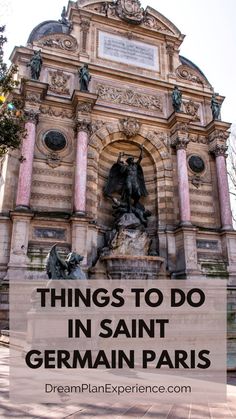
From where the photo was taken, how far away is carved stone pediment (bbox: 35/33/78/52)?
16531 millimetres

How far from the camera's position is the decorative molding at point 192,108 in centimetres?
1878

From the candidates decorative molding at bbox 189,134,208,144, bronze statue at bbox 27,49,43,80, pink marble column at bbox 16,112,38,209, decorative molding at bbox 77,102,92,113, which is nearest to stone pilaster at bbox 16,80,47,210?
pink marble column at bbox 16,112,38,209

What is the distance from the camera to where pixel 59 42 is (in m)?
16.9

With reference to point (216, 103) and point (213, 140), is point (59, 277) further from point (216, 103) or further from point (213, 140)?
point (216, 103)

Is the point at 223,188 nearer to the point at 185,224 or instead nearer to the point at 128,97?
the point at 185,224

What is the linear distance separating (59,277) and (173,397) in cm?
507

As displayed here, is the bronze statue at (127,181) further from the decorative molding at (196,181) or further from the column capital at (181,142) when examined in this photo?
the decorative molding at (196,181)

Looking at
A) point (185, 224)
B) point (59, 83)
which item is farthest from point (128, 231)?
point (59, 83)

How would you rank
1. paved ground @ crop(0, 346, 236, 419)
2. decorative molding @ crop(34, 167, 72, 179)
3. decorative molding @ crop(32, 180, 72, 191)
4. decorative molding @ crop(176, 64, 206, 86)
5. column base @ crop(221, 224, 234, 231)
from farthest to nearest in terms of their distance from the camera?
decorative molding @ crop(176, 64, 206, 86) < column base @ crop(221, 224, 234, 231) < decorative molding @ crop(34, 167, 72, 179) < decorative molding @ crop(32, 180, 72, 191) < paved ground @ crop(0, 346, 236, 419)

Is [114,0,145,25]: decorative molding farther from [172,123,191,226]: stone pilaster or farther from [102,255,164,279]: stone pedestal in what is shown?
[102,255,164,279]: stone pedestal

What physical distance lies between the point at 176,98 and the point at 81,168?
24.5 ft

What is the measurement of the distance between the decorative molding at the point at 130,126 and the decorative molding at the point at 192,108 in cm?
382

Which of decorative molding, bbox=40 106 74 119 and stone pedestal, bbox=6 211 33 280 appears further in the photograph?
decorative molding, bbox=40 106 74 119

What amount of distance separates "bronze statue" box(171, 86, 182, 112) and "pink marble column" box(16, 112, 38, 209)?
776cm
